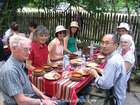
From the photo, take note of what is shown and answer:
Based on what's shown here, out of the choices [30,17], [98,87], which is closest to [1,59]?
[98,87]

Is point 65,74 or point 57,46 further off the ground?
point 57,46

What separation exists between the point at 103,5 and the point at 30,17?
5361 mm

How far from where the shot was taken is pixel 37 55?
2.81 meters

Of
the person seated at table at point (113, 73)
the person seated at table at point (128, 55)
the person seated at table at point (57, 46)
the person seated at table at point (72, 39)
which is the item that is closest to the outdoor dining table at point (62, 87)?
the person seated at table at point (113, 73)

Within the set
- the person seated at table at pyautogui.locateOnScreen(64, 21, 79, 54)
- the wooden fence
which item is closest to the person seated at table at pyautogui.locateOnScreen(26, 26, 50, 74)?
the person seated at table at pyautogui.locateOnScreen(64, 21, 79, 54)

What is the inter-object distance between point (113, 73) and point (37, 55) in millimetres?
1620

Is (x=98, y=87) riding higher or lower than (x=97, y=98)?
higher

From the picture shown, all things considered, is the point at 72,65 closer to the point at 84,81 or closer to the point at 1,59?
the point at 84,81

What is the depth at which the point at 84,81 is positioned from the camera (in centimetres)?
229

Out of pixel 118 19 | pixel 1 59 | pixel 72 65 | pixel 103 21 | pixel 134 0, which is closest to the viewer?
pixel 72 65

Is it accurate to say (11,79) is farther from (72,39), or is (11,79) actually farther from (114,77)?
(72,39)

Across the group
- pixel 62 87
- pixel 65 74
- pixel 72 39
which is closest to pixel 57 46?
pixel 72 39

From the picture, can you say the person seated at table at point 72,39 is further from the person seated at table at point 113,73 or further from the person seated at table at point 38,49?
the person seated at table at point 113,73

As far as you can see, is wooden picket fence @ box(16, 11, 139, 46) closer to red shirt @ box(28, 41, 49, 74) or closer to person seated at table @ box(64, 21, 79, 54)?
person seated at table @ box(64, 21, 79, 54)
